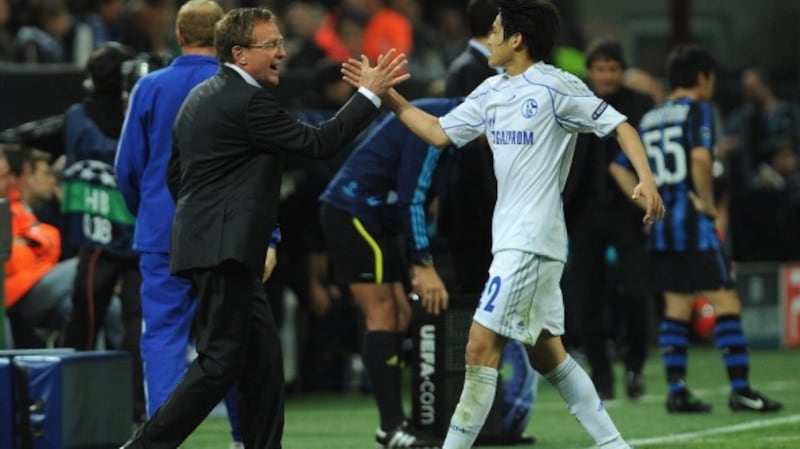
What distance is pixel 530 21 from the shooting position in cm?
814

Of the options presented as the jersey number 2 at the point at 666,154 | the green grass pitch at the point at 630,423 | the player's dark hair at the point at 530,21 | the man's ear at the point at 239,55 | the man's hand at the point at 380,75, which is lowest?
the green grass pitch at the point at 630,423

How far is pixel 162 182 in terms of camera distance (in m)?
9.05

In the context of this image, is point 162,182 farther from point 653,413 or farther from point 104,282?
point 653,413

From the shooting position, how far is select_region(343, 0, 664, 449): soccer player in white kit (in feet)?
26.1

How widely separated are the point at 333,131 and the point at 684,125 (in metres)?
4.46

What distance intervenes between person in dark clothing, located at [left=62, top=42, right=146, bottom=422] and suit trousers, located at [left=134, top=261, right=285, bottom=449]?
3138 millimetres

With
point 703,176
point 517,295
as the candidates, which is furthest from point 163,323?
point 703,176

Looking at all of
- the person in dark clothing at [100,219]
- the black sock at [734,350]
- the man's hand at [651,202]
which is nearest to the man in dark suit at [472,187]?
the person in dark clothing at [100,219]

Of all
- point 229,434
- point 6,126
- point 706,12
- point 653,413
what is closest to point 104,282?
point 229,434

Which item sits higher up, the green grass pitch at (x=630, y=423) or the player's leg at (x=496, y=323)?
the player's leg at (x=496, y=323)

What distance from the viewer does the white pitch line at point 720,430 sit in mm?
9950

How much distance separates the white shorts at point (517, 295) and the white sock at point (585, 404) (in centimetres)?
33

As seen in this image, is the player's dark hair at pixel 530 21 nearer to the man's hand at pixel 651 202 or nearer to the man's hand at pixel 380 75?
the man's hand at pixel 380 75

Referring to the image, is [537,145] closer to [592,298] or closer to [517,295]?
[517,295]
